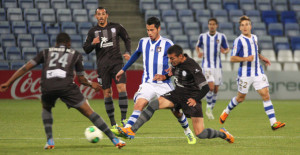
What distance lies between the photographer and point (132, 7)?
950 inches

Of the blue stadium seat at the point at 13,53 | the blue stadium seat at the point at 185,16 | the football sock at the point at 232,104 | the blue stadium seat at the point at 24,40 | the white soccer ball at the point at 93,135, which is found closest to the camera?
the white soccer ball at the point at 93,135

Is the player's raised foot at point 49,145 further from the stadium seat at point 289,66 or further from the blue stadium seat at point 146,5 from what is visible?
the blue stadium seat at point 146,5

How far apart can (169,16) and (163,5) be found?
930 millimetres

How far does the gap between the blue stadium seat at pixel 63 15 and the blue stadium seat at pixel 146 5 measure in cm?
324

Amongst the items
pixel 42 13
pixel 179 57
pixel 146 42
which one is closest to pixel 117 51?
pixel 146 42

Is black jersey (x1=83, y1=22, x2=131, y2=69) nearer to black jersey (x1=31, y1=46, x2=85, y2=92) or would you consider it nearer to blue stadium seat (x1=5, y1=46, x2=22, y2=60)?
black jersey (x1=31, y1=46, x2=85, y2=92)

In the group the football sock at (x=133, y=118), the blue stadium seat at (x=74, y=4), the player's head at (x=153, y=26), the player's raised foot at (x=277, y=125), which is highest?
the player's head at (x=153, y=26)

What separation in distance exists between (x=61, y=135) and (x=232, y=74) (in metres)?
11.3

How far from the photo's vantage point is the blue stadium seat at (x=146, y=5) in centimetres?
2339

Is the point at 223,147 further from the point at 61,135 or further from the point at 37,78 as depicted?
the point at 37,78

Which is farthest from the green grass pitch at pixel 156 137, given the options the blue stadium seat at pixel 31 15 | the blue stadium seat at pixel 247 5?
the blue stadium seat at pixel 247 5

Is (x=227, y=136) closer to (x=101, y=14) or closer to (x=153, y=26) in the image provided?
(x=153, y=26)

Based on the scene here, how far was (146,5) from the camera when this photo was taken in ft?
76.8

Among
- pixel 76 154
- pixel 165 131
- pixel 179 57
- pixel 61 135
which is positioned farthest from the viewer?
pixel 165 131
